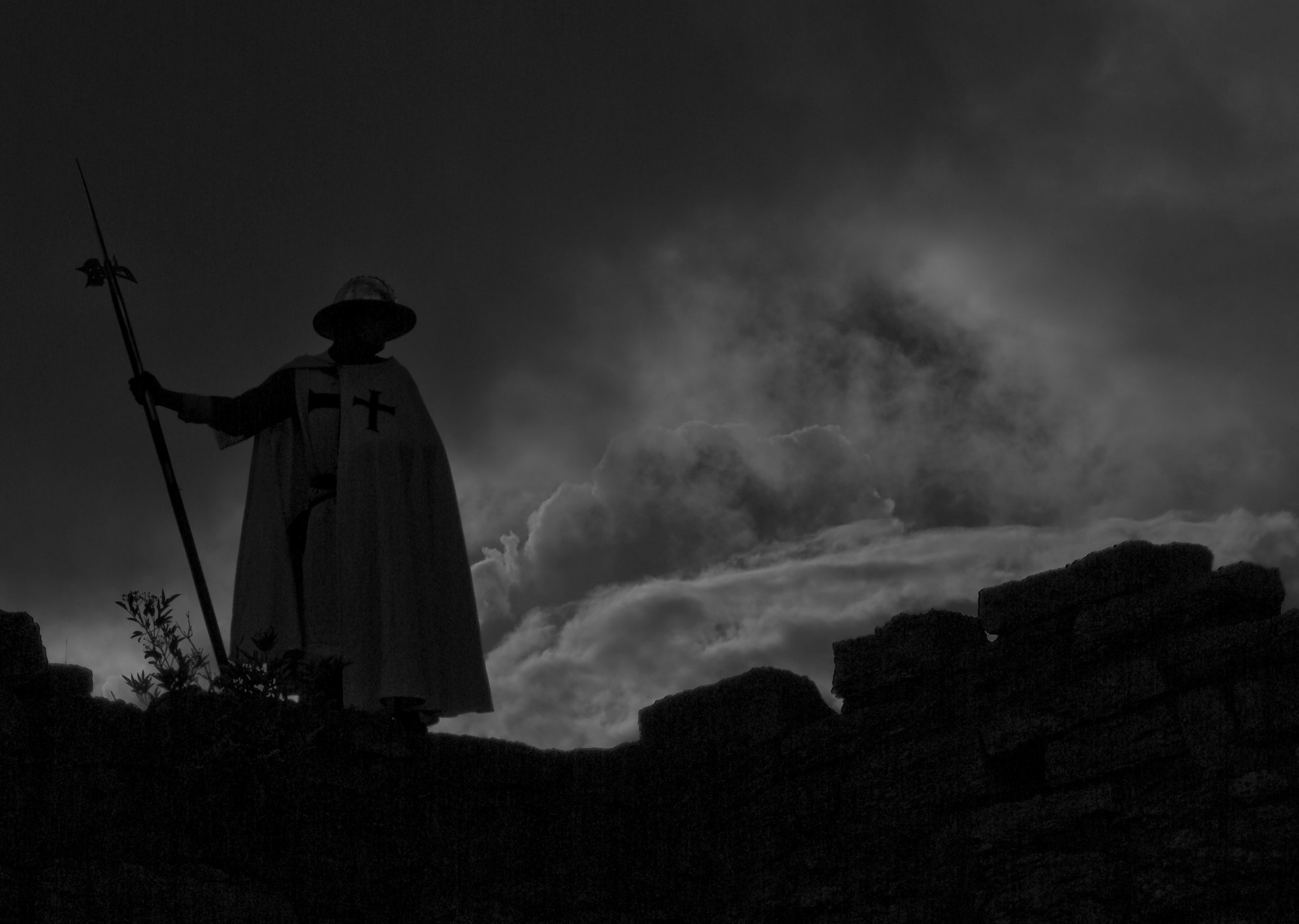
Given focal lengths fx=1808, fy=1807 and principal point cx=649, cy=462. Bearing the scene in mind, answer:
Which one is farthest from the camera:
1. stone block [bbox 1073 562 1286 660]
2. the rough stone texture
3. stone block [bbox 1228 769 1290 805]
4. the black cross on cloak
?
the black cross on cloak

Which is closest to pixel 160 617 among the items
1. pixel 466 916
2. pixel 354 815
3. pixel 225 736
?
pixel 225 736

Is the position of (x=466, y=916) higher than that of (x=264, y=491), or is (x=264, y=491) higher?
(x=264, y=491)

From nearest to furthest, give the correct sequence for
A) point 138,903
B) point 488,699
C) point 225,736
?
1. point 138,903
2. point 225,736
3. point 488,699

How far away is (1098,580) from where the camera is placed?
555 centimetres

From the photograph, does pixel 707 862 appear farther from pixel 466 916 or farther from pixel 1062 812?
pixel 1062 812

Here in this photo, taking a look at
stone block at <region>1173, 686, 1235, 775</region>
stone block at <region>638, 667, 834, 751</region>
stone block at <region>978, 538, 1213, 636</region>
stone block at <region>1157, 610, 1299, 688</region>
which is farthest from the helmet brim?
stone block at <region>1173, 686, 1235, 775</region>

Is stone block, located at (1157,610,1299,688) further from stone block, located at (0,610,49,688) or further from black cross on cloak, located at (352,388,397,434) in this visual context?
stone block, located at (0,610,49,688)

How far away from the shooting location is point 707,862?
6086mm

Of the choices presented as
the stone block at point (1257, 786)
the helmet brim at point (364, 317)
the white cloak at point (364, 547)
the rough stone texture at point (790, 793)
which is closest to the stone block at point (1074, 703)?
the rough stone texture at point (790, 793)

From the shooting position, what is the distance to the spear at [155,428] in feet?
21.9

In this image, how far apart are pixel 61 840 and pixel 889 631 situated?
266 centimetres

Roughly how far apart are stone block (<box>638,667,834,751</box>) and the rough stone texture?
12mm

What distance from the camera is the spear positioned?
21.9 ft

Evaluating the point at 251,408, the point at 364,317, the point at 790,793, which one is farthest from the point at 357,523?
the point at 790,793
